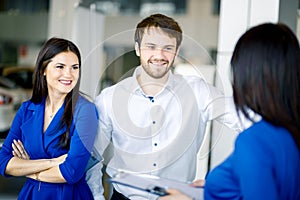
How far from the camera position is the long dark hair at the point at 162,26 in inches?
67.8

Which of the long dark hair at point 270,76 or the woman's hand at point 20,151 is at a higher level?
the long dark hair at point 270,76

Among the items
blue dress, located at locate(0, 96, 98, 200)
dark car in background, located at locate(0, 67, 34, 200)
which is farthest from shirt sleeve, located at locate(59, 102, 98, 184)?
dark car in background, located at locate(0, 67, 34, 200)

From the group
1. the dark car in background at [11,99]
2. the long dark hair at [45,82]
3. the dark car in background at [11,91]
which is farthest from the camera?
the dark car in background at [11,91]

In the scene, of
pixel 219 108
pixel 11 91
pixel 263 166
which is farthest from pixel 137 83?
pixel 11 91

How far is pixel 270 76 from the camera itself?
1257 millimetres

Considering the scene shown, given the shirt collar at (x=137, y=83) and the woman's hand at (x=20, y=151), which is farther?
the woman's hand at (x=20, y=151)

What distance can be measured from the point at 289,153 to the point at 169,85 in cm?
62

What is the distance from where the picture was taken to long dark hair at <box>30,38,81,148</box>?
6.00ft

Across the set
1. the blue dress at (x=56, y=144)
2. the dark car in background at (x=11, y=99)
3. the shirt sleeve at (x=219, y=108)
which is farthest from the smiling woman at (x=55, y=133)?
the shirt sleeve at (x=219, y=108)

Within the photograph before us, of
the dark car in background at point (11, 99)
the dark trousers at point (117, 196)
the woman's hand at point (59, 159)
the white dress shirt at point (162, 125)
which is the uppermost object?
the white dress shirt at point (162, 125)

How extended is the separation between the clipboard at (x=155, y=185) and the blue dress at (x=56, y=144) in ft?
0.91

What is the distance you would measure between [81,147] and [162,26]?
561 mm

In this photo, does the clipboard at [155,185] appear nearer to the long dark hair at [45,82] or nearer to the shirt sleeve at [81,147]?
the shirt sleeve at [81,147]

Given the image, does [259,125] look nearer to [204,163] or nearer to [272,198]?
[272,198]
